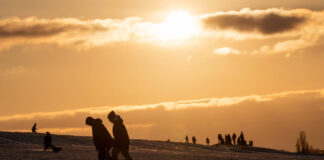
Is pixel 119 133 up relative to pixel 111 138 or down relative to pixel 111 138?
up

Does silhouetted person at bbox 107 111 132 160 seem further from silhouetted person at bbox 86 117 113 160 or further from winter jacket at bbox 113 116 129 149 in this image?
silhouetted person at bbox 86 117 113 160

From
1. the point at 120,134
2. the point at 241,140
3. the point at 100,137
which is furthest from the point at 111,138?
the point at 241,140

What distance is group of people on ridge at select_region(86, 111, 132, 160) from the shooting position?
26.2m

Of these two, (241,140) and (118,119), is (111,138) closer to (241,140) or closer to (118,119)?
(118,119)

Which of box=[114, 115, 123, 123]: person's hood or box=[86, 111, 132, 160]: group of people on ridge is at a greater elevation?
box=[114, 115, 123, 123]: person's hood

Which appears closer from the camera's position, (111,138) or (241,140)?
(111,138)

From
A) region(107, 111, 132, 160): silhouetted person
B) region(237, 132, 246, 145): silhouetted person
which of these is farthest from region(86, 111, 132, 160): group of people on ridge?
region(237, 132, 246, 145): silhouetted person

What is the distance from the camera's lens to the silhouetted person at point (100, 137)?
88.5ft

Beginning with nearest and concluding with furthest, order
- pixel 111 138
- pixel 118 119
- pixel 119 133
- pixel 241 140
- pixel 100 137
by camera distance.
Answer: pixel 119 133, pixel 118 119, pixel 100 137, pixel 111 138, pixel 241 140

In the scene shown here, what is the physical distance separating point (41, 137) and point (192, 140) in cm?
2928

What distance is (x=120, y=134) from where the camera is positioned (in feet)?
86.0

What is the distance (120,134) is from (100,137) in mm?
1196

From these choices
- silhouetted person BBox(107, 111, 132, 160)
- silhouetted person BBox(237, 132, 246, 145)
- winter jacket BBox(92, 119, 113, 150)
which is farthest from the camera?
silhouetted person BBox(237, 132, 246, 145)

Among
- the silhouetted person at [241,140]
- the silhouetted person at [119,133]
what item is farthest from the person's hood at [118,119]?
the silhouetted person at [241,140]
